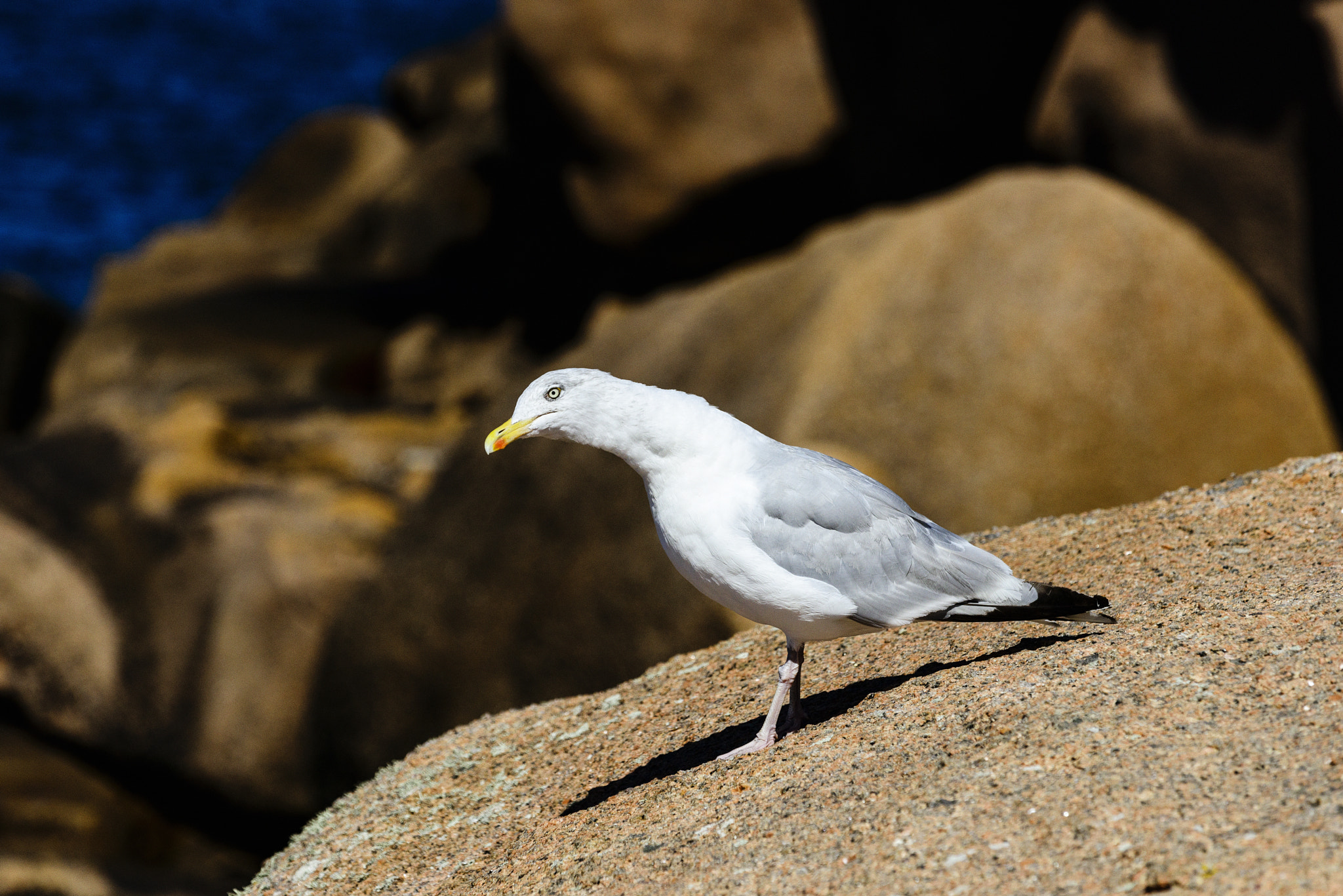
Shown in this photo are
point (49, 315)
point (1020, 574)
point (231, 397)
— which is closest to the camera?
point (1020, 574)

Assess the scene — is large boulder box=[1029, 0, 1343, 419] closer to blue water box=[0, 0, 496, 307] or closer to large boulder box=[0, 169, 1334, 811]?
large boulder box=[0, 169, 1334, 811]

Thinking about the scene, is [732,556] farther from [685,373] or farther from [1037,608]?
[685,373]

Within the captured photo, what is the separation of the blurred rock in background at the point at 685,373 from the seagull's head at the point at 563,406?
3.56 meters

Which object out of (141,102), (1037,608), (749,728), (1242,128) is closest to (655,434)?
(749,728)

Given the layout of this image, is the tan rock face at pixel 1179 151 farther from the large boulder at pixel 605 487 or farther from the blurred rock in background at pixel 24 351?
the blurred rock in background at pixel 24 351

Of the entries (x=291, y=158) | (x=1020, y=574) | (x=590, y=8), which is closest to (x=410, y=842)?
(x=1020, y=574)

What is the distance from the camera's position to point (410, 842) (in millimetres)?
5352

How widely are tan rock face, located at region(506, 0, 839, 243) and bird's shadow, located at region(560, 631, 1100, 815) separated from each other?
32.0ft

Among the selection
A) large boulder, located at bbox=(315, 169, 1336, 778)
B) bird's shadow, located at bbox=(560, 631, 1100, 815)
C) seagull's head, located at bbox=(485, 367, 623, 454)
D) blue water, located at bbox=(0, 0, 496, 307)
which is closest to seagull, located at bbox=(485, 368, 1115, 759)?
seagull's head, located at bbox=(485, 367, 623, 454)

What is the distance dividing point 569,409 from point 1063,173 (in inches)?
274

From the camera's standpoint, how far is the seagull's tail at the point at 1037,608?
4586mm

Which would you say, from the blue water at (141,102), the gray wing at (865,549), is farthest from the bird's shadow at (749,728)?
the blue water at (141,102)

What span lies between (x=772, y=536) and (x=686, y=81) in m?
10.2

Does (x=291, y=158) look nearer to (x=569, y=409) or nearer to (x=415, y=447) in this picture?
(x=415, y=447)
